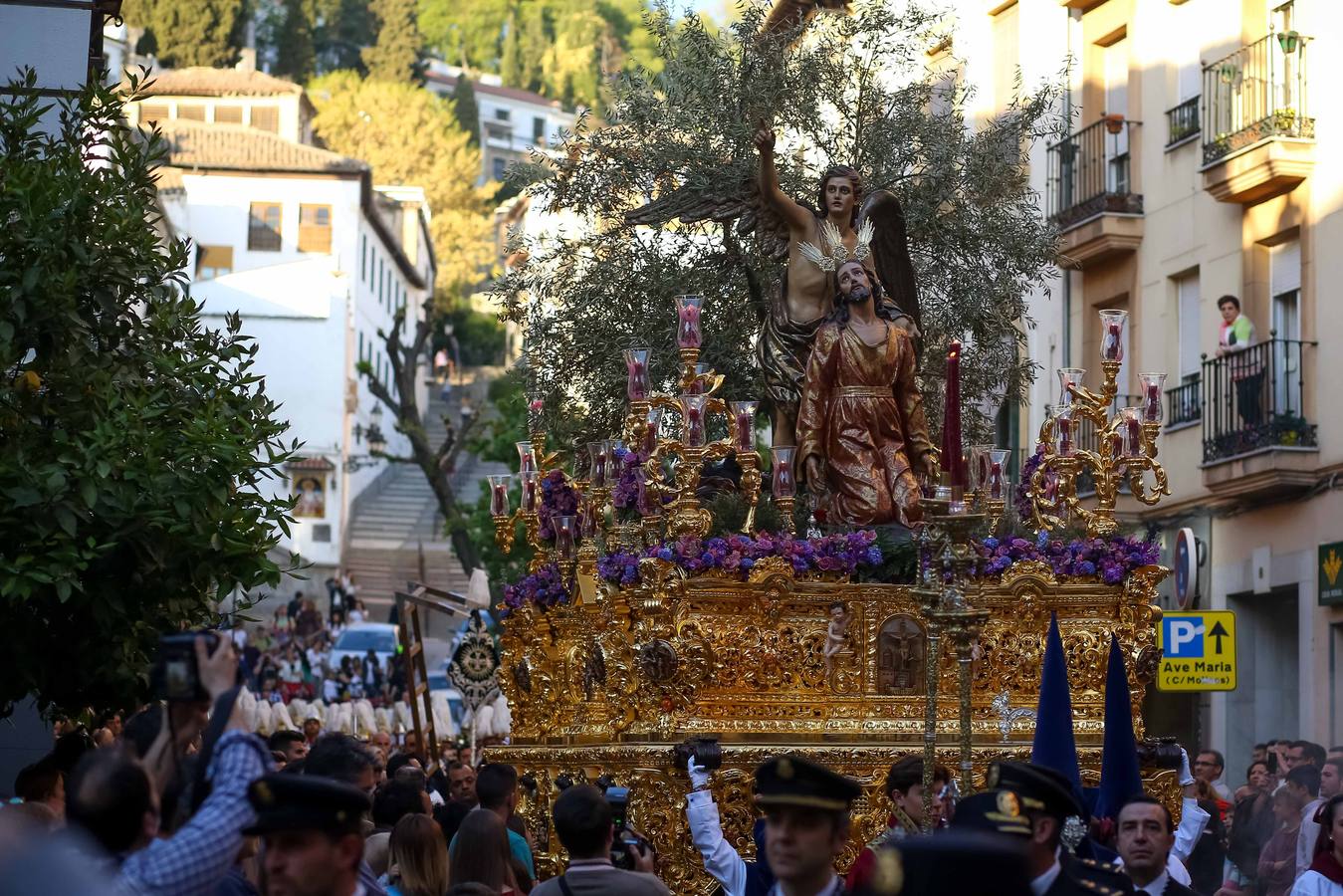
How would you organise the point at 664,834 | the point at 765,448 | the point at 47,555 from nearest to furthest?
the point at 47,555 → the point at 664,834 → the point at 765,448

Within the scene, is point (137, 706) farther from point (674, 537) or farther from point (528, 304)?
point (528, 304)

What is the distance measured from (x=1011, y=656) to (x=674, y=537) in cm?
216

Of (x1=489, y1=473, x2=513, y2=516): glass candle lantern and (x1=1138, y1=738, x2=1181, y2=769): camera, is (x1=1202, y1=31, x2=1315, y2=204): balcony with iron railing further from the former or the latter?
(x1=1138, y1=738, x2=1181, y2=769): camera

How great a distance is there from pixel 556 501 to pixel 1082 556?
412cm

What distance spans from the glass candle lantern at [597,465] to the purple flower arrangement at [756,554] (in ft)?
7.20

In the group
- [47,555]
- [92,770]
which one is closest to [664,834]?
[47,555]

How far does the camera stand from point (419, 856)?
8594mm

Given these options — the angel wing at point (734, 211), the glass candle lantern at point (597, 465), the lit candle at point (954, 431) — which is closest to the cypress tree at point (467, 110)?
the angel wing at point (734, 211)

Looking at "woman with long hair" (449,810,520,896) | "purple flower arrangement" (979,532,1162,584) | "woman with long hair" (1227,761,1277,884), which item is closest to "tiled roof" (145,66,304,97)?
"purple flower arrangement" (979,532,1162,584)

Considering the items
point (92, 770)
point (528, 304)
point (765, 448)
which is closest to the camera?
point (92, 770)

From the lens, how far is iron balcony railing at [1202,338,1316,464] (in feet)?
77.9

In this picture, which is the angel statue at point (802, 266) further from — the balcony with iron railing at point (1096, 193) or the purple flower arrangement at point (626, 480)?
the balcony with iron railing at point (1096, 193)

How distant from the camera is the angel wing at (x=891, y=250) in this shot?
16.7 m

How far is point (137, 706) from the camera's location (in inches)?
483
